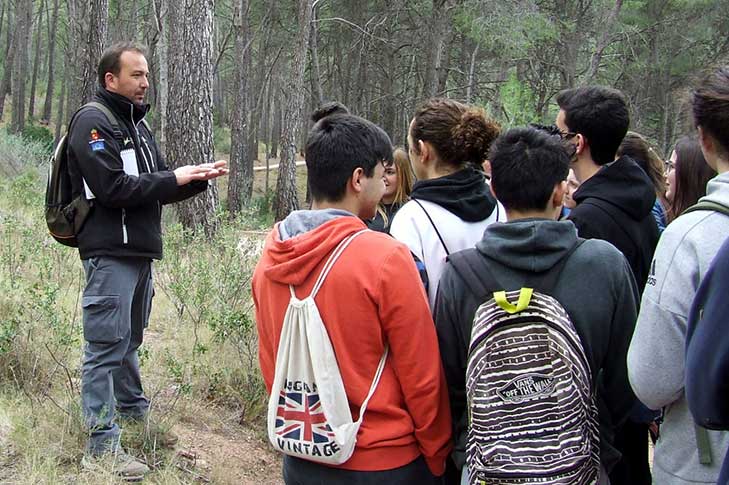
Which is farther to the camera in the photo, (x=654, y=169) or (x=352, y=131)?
(x=654, y=169)

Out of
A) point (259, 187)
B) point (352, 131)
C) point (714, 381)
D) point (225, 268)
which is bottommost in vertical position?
point (259, 187)

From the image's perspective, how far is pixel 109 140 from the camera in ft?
11.9

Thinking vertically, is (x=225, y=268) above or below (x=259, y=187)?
above

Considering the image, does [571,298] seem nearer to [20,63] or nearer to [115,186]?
[115,186]

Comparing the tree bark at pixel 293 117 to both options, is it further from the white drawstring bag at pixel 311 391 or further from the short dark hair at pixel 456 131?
the white drawstring bag at pixel 311 391

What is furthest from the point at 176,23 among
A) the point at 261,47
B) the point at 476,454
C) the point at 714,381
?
the point at 261,47

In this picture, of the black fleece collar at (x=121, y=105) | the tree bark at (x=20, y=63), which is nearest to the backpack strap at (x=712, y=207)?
the black fleece collar at (x=121, y=105)

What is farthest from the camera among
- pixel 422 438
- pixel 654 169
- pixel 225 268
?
pixel 225 268

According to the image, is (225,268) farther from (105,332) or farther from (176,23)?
(176,23)

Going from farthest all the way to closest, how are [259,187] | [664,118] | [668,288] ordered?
[259,187], [664,118], [668,288]

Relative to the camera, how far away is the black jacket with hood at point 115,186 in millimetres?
3527

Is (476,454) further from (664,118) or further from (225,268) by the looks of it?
(664,118)

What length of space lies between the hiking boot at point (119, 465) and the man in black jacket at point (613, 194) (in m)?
2.31

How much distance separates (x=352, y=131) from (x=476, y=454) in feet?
3.69
